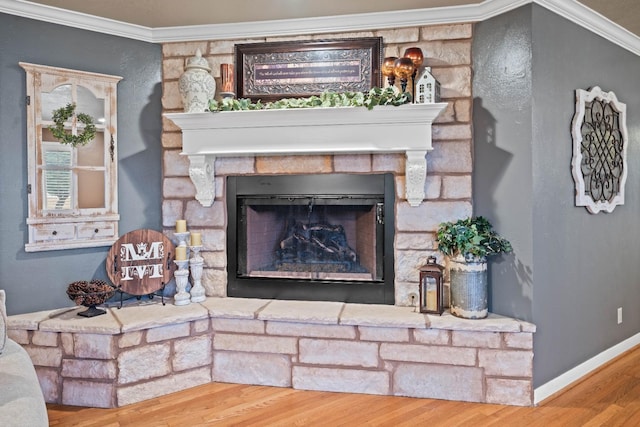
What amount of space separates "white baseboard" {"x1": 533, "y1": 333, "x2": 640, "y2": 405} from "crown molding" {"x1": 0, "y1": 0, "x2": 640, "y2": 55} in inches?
85.7

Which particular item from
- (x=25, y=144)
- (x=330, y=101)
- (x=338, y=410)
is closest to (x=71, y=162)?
(x=25, y=144)

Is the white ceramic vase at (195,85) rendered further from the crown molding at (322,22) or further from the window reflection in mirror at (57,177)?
the window reflection in mirror at (57,177)

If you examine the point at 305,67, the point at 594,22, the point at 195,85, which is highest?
the point at 594,22

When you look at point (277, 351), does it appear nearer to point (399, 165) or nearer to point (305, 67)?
point (399, 165)

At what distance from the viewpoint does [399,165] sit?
A: 9.62 feet

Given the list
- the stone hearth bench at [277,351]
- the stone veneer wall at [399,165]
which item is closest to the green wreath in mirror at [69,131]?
the stone veneer wall at [399,165]

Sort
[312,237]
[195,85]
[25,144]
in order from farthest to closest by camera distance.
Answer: [312,237]
[195,85]
[25,144]

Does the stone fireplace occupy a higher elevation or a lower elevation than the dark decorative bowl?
higher

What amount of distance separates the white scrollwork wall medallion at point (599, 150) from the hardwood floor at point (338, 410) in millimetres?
1195

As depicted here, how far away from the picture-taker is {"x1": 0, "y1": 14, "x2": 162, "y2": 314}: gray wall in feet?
8.98

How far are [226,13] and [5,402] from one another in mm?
2387

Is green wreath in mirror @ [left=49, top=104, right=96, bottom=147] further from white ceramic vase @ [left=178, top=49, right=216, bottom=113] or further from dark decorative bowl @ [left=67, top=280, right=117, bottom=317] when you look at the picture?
dark decorative bowl @ [left=67, top=280, right=117, bottom=317]

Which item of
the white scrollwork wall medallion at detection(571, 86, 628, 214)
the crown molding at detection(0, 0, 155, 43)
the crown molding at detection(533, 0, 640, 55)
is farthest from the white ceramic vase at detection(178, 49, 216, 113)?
the white scrollwork wall medallion at detection(571, 86, 628, 214)

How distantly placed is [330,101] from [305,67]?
1.27 feet
